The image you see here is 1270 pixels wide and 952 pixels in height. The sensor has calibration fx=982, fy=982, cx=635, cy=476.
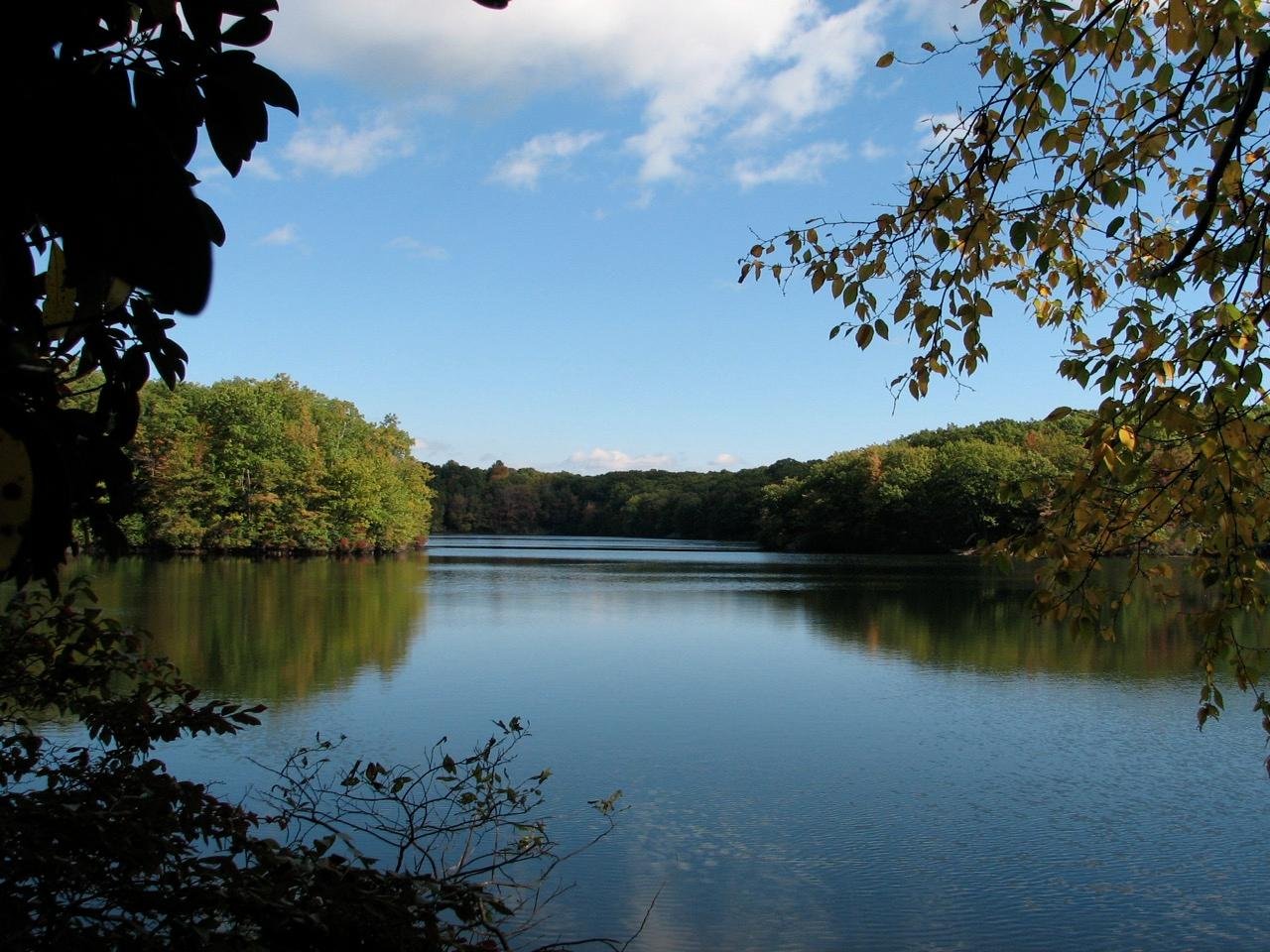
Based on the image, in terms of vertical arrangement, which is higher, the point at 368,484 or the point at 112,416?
the point at 368,484

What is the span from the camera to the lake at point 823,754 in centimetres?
550

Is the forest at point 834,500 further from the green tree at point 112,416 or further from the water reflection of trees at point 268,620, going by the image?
the green tree at point 112,416

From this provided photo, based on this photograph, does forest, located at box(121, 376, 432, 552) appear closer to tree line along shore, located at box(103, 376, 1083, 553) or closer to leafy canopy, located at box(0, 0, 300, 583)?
tree line along shore, located at box(103, 376, 1083, 553)

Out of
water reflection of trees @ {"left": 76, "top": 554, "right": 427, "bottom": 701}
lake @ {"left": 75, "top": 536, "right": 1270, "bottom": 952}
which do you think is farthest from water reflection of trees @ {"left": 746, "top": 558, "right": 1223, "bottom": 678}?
water reflection of trees @ {"left": 76, "top": 554, "right": 427, "bottom": 701}

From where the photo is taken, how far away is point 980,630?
17000 millimetres

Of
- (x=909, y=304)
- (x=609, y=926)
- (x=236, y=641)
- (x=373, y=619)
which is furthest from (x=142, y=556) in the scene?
(x=909, y=304)

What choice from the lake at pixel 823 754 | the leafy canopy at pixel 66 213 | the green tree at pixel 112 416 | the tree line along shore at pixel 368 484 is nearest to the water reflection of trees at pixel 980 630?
the lake at pixel 823 754

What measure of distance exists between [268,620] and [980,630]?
1228 cm

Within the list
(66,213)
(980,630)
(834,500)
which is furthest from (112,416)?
(834,500)

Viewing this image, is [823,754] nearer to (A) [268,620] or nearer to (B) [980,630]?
(B) [980,630]

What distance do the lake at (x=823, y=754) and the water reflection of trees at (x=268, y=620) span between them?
11cm

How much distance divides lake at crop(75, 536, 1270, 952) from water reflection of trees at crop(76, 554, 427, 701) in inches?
4.1

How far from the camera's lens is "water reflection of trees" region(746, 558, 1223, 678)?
44.6ft

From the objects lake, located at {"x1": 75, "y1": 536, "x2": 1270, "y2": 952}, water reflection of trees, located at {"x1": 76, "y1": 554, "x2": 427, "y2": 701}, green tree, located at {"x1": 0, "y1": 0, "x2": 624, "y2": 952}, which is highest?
green tree, located at {"x1": 0, "y1": 0, "x2": 624, "y2": 952}
